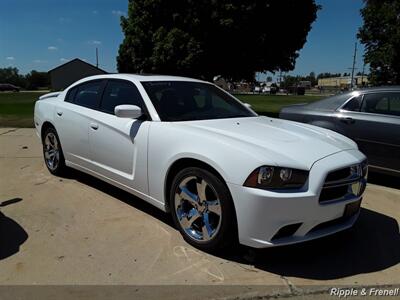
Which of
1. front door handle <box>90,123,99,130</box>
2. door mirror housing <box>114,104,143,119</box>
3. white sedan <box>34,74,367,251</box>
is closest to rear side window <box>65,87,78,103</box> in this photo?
white sedan <box>34,74,367,251</box>

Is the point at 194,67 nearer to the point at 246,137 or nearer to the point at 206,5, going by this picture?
the point at 206,5

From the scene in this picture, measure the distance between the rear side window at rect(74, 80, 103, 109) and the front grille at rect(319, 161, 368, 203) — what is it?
10.0 ft

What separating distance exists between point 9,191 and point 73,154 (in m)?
0.96

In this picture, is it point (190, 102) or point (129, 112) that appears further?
point (190, 102)

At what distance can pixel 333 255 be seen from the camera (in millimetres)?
3881

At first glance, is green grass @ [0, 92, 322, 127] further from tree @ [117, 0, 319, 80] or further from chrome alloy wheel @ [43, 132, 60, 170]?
chrome alloy wheel @ [43, 132, 60, 170]

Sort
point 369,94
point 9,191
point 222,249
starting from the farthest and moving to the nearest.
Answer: point 369,94 → point 9,191 → point 222,249

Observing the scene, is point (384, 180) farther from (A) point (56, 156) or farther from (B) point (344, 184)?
(A) point (56, 156)

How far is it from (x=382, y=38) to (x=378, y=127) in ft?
36.6

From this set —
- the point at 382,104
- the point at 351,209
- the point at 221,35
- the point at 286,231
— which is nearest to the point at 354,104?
the point at 382,104

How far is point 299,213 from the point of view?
336cm

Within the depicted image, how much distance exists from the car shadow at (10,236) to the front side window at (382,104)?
494 centimetres

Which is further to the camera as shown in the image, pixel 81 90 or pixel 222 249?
pixel 81 90

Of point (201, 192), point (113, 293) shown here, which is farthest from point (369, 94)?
point (113, 293)
